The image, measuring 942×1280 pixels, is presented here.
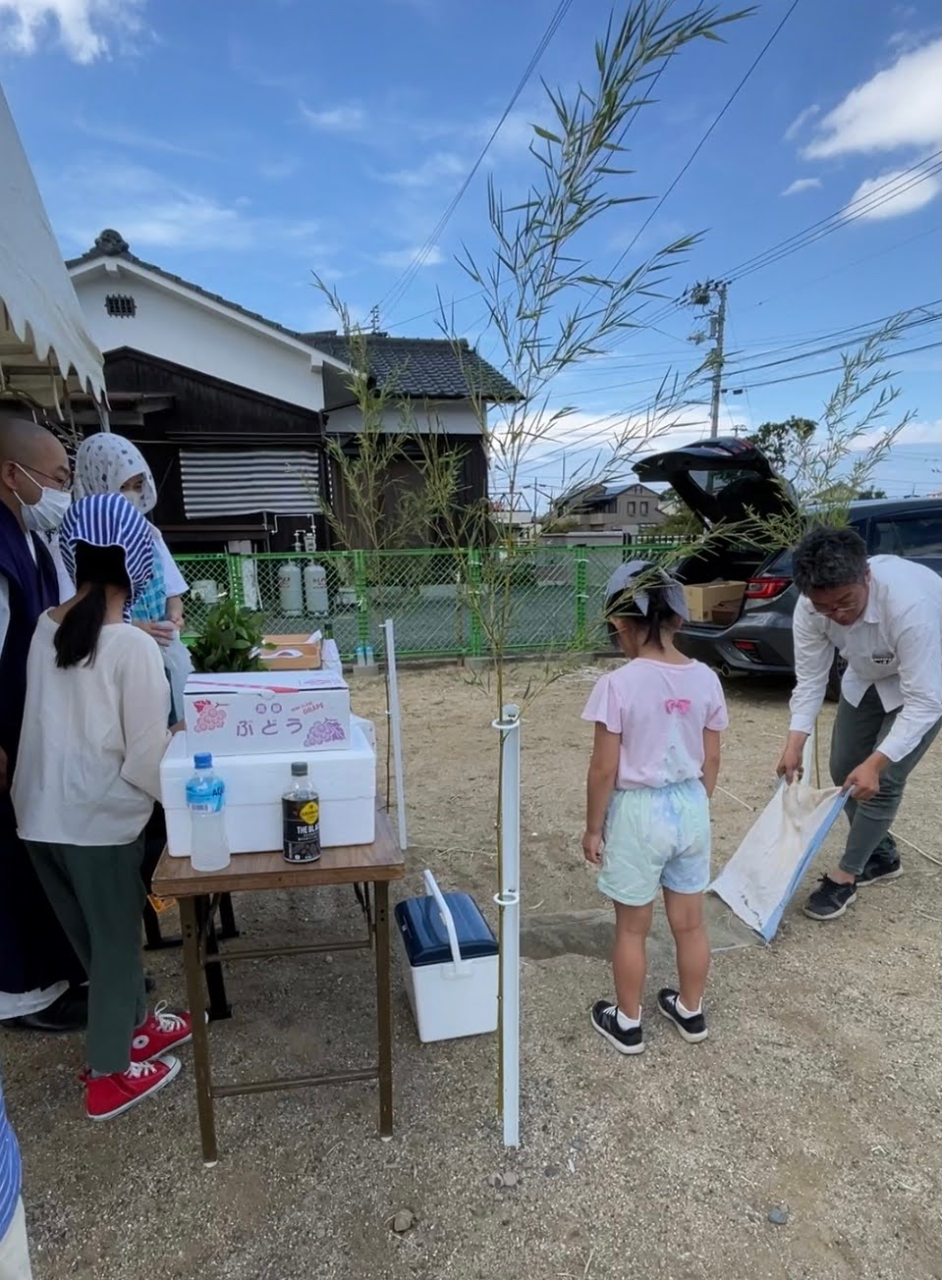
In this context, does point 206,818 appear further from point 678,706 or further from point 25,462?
point 25,462

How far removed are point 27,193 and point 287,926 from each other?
2511 millimetres

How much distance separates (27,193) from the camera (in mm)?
1947

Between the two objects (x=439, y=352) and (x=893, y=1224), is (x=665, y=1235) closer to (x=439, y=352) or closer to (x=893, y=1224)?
(x=893, y=1224)

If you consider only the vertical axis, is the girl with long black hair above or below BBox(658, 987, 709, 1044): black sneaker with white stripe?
above

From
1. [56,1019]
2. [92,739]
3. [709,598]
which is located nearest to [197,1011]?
[92,739]

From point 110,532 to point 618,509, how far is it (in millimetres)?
36901

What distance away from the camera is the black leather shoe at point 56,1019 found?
207 centimetres

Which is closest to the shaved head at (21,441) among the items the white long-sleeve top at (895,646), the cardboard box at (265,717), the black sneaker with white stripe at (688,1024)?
the cardboard box at (265,717)

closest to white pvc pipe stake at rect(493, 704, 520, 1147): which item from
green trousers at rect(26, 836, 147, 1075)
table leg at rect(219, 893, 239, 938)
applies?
green trousers at rect(26, 836, 147, 1075)

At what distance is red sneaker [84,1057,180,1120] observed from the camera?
178cm

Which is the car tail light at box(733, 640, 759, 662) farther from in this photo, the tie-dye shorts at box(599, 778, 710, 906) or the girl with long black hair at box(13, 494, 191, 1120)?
the girl with long black hair at box(13, 494, 191, 1120)

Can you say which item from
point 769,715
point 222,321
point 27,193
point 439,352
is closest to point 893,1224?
point 27,193

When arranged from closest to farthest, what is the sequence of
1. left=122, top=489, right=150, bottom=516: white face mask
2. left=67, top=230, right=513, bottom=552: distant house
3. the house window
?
left=122, top=489, right=150, bottom=516: white face mask, left=67, top=230, right=513, bottom=552: distant house, the house window

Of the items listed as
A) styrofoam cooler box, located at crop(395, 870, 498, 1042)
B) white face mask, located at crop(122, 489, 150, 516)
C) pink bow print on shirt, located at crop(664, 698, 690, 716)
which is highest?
white face mask, located at crop(122, 489, 150, 516)
